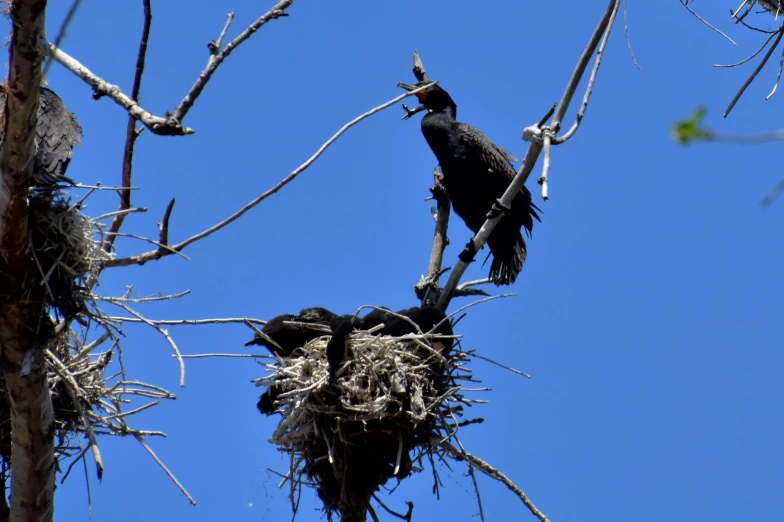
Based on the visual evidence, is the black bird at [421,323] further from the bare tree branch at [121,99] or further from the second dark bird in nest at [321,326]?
the bare tree branch at [121,99]

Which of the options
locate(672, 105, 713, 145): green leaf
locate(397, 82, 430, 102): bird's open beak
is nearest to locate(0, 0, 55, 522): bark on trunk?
locate(672, 105, 713, 145): green leaf

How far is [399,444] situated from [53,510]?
6.41 feet

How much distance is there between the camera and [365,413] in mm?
5551

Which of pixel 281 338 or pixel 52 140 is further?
pixel 281 338

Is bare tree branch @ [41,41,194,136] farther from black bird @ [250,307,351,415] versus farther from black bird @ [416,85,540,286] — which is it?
black bird @ [416,85,540,286]

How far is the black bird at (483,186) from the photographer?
7.83 m

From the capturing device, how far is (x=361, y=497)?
5.80 metres

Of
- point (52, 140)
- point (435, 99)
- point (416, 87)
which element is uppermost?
point (435, 99)

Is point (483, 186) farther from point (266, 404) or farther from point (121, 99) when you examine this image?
point (121, 99)

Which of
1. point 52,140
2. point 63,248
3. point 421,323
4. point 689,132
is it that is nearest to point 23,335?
point 63,248

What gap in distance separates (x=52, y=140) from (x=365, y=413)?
2.44 metres

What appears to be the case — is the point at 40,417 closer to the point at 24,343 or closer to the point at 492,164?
the point at 24,343

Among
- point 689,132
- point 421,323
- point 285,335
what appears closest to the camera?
point 689,132

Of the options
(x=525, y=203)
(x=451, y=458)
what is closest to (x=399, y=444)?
(x=451, y=458)
